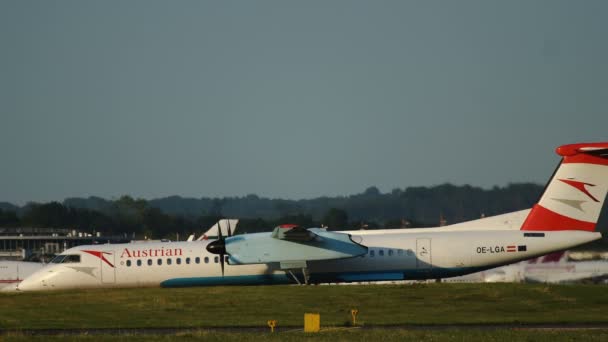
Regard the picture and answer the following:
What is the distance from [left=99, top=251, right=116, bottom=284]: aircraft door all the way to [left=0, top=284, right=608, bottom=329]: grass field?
2862mm

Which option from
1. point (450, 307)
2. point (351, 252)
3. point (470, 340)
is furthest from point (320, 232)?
point (470, 340)

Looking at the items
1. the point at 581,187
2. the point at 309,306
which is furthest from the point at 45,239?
the point at 581,187

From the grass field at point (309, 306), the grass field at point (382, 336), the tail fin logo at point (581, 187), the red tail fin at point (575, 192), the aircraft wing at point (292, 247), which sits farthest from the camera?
the aircraft wing at point (292, 247)

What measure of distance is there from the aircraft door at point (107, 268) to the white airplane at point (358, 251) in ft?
0.15

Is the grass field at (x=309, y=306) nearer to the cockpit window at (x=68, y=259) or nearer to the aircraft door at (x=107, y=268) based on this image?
the aircraft door at (x=107, y=268)

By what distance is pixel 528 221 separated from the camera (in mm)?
38750

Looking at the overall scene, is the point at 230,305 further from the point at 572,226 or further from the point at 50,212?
the point at 50,212

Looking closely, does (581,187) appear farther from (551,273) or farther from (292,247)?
(551,273)

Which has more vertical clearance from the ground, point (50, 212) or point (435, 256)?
point (50, 212)

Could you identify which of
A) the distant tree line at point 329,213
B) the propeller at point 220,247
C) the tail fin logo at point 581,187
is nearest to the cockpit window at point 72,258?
the propeller at point 220,247

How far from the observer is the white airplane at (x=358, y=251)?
37.9m

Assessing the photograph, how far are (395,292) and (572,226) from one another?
891 cm

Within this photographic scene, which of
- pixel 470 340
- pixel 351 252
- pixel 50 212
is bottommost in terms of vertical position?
pixel 470 340

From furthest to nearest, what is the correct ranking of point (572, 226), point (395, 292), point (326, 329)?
point (572, 226) < point (395, 292) < point (326, 329)
